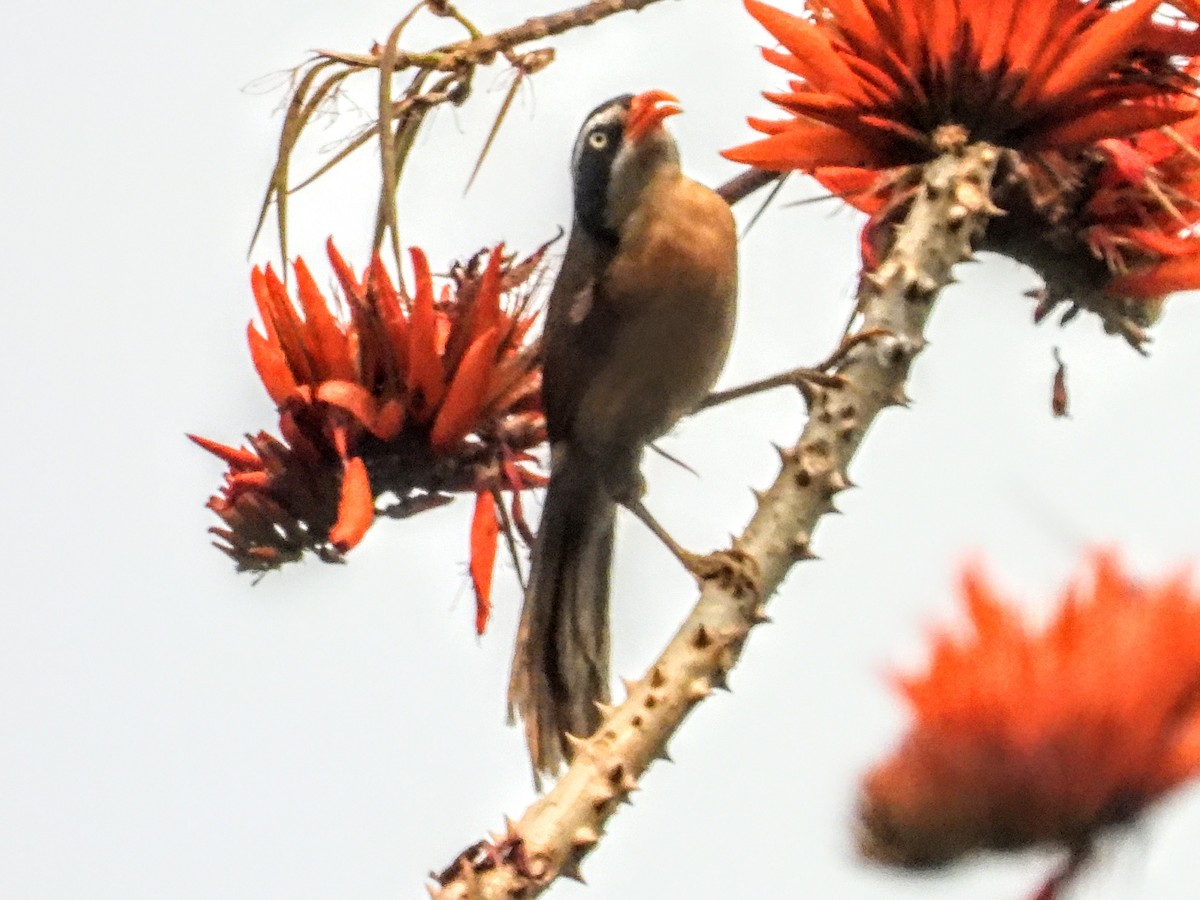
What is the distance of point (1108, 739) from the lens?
317 mm

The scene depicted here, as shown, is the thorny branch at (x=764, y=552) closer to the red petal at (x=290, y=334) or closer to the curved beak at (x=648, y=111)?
the red petal at (x=290, y=334)

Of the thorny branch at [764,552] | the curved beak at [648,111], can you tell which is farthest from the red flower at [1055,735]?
the curved beak at [648,111]

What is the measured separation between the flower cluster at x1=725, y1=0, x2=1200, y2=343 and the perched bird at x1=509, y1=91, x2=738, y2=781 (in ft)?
1.38

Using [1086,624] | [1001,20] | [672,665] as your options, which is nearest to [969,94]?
[1001,20]

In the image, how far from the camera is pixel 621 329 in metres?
1.34

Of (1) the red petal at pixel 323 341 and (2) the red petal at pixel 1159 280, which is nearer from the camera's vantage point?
(2) the red petal at pixel 1159 280

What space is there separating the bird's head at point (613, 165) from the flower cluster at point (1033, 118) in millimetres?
505

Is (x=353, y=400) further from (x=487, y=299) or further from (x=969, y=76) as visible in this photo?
(x=969, y=76)

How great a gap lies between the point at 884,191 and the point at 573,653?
436 mm

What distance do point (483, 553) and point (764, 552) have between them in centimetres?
29

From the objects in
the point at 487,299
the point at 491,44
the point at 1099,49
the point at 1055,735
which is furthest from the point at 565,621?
the point at 1055,735

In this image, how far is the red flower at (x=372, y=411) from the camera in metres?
0.90

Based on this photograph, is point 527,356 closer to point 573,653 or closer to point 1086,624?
point 573,653

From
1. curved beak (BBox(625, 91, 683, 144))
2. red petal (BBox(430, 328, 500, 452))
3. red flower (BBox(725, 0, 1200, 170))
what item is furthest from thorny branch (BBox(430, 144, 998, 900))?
curved beak (BBox(625, 91, 683, 144))
